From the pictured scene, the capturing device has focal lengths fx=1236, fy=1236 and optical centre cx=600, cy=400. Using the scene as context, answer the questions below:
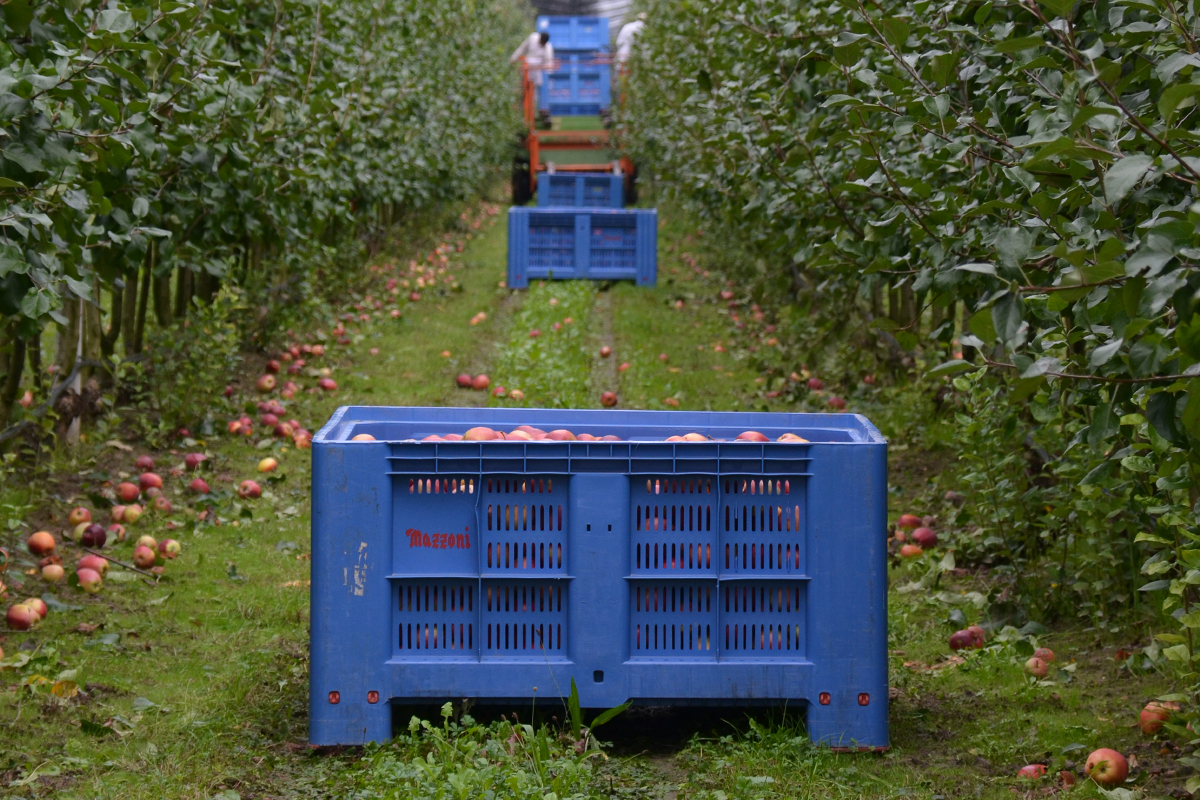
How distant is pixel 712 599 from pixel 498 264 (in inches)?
477

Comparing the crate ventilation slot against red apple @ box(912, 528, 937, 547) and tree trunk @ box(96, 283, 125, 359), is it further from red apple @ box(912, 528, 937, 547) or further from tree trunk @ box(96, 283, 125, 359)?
tree trunk @ box(96, 283, 125, 359)

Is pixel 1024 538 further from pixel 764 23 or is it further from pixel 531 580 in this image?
pixel 764 23

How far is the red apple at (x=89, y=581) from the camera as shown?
15.1 feet

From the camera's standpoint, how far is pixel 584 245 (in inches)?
518

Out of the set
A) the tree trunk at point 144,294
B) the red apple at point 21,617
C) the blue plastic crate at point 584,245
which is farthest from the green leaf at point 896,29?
the blue plastic crate at point 584,245

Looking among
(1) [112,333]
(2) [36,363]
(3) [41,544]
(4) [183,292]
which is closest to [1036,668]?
(3) [41,544]

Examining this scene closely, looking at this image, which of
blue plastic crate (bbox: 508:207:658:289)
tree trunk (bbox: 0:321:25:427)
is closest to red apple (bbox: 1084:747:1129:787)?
tree trunk (bbox: 0:321:25:427)

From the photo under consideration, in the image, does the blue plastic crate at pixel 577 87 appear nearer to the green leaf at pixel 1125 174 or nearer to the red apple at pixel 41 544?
the red apple at pixel 41 544

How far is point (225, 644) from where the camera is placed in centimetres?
421

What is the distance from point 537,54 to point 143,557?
18145 mm

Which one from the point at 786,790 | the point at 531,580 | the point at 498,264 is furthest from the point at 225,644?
the point at 498,264

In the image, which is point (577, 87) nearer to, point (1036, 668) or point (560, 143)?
point (560, 143)

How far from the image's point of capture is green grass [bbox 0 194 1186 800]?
3.03 metres

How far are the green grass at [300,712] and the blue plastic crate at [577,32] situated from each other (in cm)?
1692
